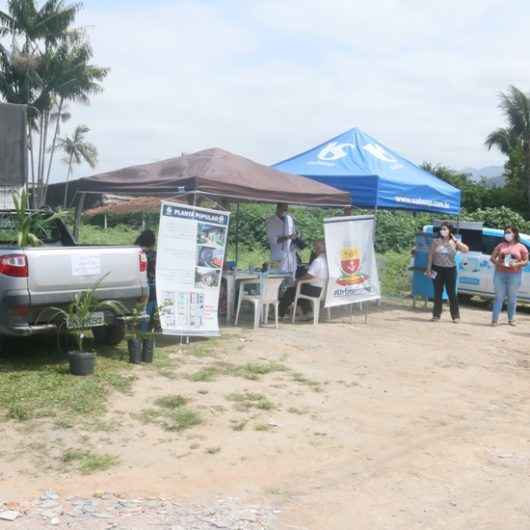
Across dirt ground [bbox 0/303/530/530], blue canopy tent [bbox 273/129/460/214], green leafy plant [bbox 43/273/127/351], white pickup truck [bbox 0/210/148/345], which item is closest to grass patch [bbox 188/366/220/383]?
dirt ground [bbox 0/303/530/530]

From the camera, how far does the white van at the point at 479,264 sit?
1387cm

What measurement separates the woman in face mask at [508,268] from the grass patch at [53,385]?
682cm

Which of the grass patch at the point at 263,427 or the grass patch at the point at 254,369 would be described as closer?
the grass patch at the point at 263,427

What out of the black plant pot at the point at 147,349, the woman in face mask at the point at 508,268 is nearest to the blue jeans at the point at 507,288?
the woman in face mask at the point at 508,268

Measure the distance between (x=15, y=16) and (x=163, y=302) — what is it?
32.0 metres

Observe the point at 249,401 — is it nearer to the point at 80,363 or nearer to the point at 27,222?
the point at 80,363

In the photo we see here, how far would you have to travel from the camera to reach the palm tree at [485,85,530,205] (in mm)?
39059

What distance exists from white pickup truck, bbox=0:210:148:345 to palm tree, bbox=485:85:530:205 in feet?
112

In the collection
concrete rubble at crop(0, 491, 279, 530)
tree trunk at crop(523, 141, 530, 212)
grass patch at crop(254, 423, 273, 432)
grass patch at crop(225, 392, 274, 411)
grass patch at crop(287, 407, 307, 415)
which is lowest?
concrete rubble at crop(0, 491, 279, 530)

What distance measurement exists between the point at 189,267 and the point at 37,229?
176 cm

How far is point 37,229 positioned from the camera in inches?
312

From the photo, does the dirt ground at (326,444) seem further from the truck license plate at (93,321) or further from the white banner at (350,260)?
the white banner at (350,260)

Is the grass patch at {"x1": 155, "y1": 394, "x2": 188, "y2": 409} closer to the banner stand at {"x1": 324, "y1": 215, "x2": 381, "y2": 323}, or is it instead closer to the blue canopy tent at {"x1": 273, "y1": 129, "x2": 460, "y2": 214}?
the banner stand at {"x1": 324, "y1": 215, "x2": 381, "y2": 323}

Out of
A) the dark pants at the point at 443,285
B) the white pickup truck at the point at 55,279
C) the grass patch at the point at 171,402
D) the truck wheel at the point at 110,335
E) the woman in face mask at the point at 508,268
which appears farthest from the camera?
the dark pants at the point at 443,285
